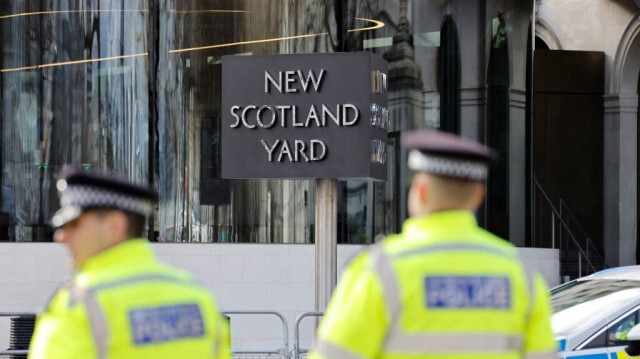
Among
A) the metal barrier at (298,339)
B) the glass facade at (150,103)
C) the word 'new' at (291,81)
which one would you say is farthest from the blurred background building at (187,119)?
the word 'new' at (291,81)

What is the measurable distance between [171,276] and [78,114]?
43.1ft

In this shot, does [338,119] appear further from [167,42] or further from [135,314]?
[135,314]

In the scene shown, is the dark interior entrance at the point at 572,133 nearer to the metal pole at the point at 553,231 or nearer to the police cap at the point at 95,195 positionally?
the metal pole at the point at 553,231

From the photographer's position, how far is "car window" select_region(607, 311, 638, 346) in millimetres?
8391

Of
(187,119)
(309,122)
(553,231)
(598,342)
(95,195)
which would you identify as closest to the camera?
(95,195)

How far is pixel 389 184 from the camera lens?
1697cm

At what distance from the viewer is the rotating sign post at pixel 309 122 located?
38.4 ft

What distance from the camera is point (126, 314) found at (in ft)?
11.5

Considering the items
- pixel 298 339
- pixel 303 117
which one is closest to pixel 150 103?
pixel 303 117

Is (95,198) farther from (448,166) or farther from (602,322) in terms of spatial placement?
(602,322)

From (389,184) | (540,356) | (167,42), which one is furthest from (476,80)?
(540,356)

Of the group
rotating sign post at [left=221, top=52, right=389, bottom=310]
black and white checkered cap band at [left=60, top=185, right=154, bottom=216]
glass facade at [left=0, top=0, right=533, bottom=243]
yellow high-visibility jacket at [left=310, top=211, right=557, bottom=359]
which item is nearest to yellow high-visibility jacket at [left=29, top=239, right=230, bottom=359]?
black and white checkered cap band at [left=60, top=185, right=154, bottom=216]

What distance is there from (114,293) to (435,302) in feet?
3.03

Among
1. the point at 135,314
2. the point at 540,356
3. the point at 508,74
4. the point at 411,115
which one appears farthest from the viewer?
the point at 508,74
